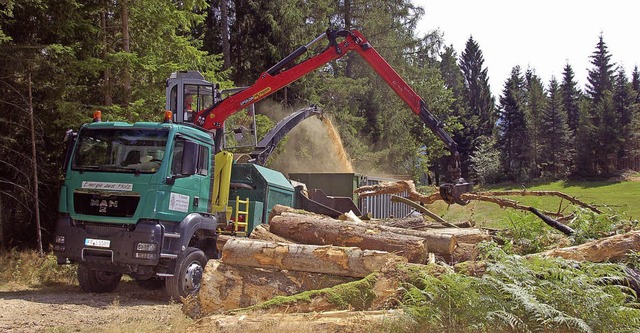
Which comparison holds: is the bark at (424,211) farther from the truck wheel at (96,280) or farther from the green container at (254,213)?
the truck wheel at (96,280)

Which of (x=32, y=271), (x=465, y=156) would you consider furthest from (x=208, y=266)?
(x=465, y=156)

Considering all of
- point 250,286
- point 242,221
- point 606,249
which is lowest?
point 250,286

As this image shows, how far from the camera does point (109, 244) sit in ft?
31.4

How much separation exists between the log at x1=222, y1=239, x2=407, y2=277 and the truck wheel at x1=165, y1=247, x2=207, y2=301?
188 centimetres

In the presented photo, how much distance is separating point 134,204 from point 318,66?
6544 mm

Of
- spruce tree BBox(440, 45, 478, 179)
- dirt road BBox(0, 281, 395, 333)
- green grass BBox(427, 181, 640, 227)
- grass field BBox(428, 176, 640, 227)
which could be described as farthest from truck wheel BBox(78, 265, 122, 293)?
spruce tree BBox(440, 45, 478, 179)

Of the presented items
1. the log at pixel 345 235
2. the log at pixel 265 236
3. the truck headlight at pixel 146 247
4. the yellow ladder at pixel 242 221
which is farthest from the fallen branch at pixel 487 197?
the truck headlight at pixel 146 247

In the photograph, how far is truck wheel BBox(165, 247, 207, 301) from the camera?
9773 mm

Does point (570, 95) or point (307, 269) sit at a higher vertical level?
point (570, 95)

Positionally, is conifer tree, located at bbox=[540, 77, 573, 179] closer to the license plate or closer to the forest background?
the forest background

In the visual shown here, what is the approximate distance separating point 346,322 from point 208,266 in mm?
2588

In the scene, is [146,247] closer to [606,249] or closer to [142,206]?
[142,206]

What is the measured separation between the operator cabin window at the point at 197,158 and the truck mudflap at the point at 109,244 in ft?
3.29

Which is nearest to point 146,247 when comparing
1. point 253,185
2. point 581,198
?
point 253,185
